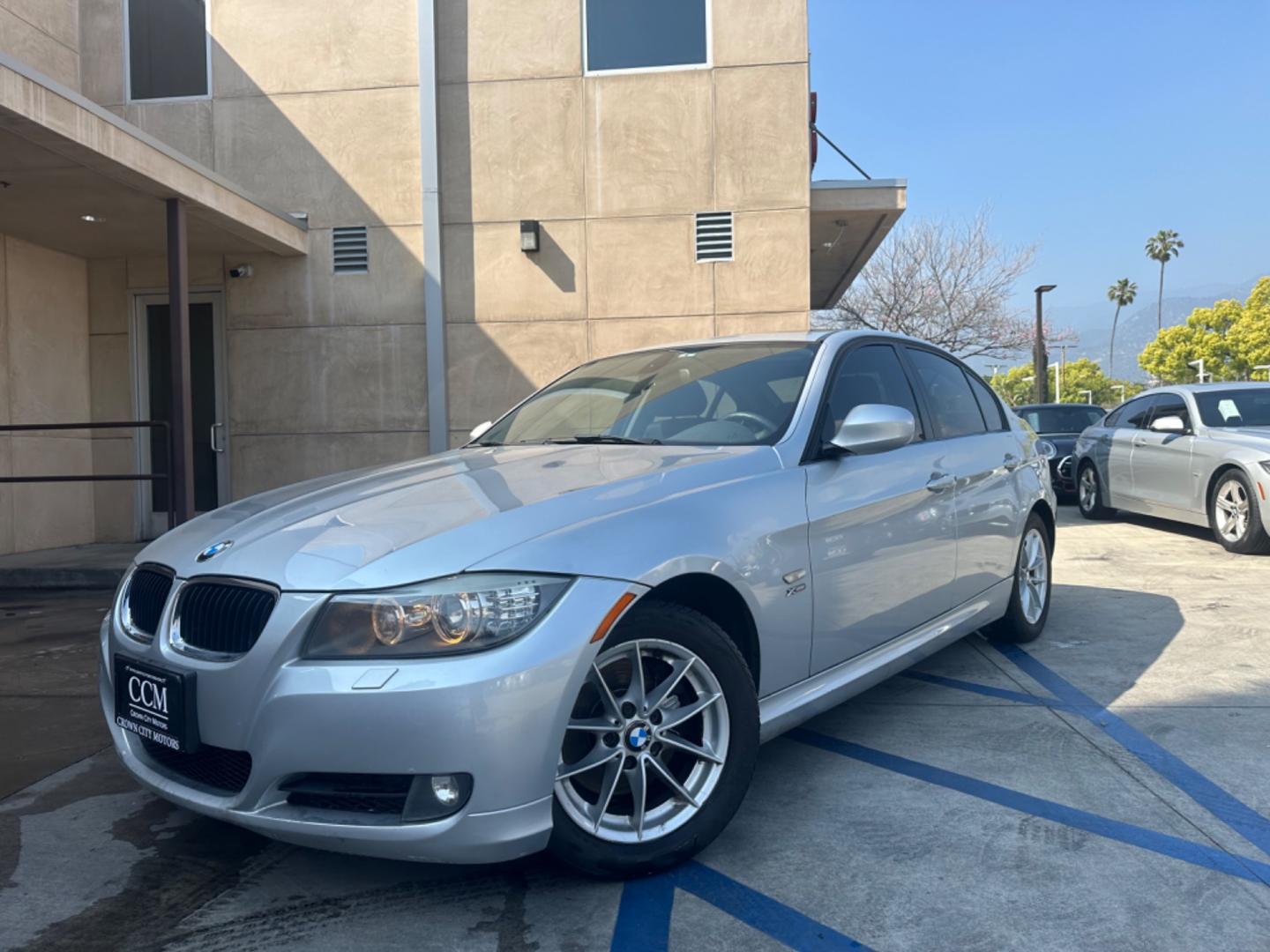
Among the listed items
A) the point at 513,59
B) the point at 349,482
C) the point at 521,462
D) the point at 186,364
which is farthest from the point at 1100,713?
the point at 513,59

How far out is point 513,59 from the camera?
1020 centimetres

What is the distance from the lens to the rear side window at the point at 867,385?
12.0 feet

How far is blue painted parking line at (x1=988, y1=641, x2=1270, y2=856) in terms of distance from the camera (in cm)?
297

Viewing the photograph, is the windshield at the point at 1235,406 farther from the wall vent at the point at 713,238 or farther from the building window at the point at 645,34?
the building window at the point at 645,34

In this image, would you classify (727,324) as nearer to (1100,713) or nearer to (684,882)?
(1100,713)

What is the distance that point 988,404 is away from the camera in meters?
5.12

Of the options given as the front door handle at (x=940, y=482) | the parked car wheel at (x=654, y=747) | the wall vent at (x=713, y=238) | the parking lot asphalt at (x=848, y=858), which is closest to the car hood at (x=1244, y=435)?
the parking lot asphalt at (x=848, y=858)

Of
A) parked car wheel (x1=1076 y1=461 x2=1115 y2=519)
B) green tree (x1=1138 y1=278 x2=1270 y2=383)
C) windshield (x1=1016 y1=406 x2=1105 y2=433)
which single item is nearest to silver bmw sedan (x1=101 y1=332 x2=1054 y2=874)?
parked car wheel (x1=1076 y1=461 x2=1115 y2=519)

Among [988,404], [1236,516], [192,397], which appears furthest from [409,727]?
[192,397]

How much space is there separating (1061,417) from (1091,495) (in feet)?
11.6

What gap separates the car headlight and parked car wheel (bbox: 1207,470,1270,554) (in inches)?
307

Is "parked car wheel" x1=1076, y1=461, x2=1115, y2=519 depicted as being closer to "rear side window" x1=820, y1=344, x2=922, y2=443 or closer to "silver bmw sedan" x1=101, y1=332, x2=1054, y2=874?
"rear side window" x1=820, y1=344, x2=922, y2=443

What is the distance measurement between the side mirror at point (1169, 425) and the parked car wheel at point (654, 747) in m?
7.83

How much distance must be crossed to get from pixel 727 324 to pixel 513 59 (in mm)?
3577
